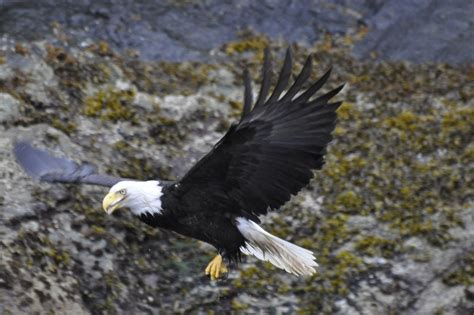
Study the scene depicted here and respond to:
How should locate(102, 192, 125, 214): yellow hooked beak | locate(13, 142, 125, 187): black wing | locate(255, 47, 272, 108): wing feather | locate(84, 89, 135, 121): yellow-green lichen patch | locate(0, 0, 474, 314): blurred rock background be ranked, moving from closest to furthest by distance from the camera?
1. locate(255, 47, 272, 108): wing feather
2. locate(102, 192, 125, 214): yellow hooked beak
3. locate(0, 0, 474, 314): blurred rock background
4. locate(13, 142, 125, 187): black wing
5. locate(84, 89, 135, 121): yellow-green lichen patch

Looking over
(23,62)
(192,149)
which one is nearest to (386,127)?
(192,149)

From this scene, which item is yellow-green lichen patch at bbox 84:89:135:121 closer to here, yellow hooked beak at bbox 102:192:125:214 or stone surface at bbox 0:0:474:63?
stone surface at bbox 0:0:474:63

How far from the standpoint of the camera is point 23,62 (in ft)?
28.4

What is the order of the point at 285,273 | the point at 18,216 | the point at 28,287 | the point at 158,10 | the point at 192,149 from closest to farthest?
the point at 28,287 < the point at 18,216 < the point at 285,273 < the point at 192,149 < the point at 158,10

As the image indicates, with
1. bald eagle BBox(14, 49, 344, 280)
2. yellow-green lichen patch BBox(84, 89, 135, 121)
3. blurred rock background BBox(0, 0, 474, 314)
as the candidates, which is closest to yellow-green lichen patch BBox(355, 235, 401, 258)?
blurred rock background BBox(0, 0, 474, 314)

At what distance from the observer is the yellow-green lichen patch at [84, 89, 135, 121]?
844cm

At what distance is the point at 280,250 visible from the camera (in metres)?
7.11

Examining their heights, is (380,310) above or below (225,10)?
below

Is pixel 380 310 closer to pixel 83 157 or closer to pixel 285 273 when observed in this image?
pixel 285 273

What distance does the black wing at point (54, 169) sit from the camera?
24.2 feet

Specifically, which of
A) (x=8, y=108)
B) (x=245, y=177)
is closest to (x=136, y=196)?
(x=245, y=177)

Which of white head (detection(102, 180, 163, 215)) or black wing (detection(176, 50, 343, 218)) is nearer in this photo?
black wing (detection(176, 50, 343, 218))

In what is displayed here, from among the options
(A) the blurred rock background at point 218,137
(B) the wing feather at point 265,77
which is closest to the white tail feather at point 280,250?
(A) the blurred rock background at point 218,137

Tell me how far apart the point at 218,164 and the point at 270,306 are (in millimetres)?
1344
